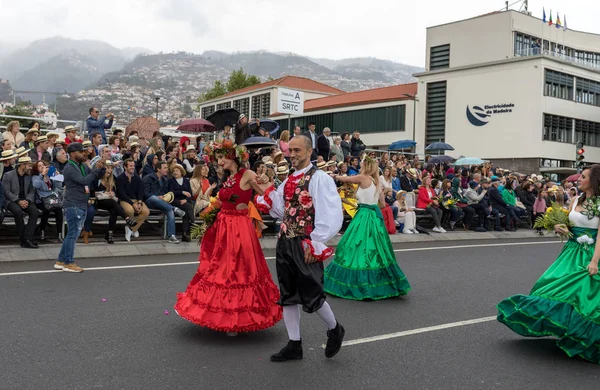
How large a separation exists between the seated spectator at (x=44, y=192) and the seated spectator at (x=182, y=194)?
2.52 m

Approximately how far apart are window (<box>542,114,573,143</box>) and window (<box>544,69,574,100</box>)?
1.57 metres

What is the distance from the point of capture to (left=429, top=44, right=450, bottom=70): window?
149 feet

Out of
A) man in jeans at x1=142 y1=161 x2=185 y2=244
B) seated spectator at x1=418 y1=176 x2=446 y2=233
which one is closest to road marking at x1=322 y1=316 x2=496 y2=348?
man in jeans at x1=142 y1=161 x2=185 y2=244

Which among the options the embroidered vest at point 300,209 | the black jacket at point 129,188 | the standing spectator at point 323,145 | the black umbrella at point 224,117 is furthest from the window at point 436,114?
the embroidered vest at point 300,209

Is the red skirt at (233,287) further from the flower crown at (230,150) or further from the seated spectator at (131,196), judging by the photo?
the seated spectator at (131,196)

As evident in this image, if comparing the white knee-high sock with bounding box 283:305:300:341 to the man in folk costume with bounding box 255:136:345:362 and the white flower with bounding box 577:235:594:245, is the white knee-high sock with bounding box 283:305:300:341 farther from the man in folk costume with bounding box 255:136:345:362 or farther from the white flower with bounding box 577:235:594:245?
the white flower with bounding box 577:235:594:245

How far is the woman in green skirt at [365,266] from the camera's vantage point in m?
8.26

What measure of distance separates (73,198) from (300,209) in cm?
549

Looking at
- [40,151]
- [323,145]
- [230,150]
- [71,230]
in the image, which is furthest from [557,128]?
[230,150]

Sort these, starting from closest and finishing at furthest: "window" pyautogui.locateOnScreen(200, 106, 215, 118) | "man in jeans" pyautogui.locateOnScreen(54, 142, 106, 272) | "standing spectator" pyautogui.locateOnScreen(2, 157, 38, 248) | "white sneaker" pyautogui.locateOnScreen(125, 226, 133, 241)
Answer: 1. "man in jeans" pyautogui.locateOnScreen(54, 142, 106, 272)
2. "standing spectator" pyautogui.locateOnScreen(2, 157, 38, 248)
3. "white sneaker" pyautogui.locateOnScreen(125, 226, 133, 241)
4. "window" pyautogui.locateOnScreen(200, 106, 215, 118)

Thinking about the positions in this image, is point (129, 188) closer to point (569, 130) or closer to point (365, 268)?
point (365, 268)

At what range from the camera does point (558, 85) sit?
4131cm

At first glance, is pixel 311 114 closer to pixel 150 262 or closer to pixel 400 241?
pixel 400 241


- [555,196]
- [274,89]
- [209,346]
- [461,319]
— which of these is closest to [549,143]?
[555,196]
